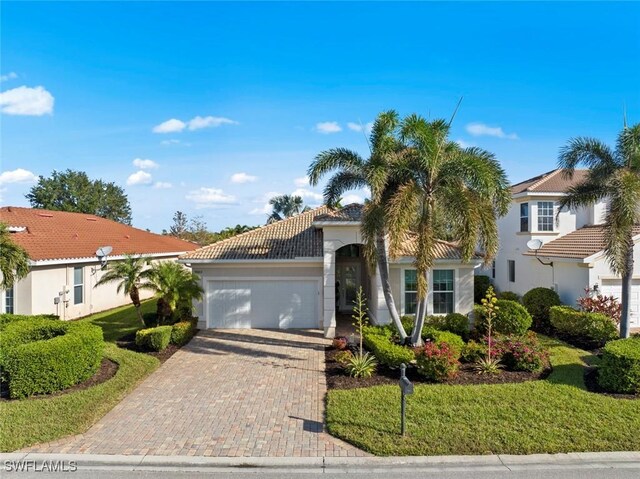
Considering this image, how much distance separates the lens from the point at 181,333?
13.9 meters

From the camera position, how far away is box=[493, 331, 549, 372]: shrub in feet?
35.0

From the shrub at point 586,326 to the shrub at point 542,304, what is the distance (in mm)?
1706

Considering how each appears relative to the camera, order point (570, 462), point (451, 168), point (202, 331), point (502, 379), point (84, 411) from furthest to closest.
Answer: point (202, 331), point (451, 168), point (502, 379), point (84, 411), point (570, 462)

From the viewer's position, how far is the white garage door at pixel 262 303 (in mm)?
16688

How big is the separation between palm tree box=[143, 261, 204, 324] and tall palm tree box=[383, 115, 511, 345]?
803 centimetres

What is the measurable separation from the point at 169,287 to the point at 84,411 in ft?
20.8

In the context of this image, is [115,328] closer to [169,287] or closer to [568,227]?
[169,287]

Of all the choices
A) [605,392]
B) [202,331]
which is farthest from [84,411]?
[605,392]

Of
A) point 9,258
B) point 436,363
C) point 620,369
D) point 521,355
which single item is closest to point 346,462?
point 436,363

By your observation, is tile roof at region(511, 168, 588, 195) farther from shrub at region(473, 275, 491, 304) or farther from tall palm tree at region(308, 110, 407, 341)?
tall palm tree at region(308, 110, 407, 341)

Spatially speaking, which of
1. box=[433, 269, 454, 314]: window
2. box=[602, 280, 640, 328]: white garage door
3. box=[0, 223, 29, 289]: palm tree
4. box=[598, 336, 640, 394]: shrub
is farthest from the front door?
box=[0, 223, 29, 289]: palm tree

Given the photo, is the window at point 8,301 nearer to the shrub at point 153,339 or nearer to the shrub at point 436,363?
the shrub at point 153,339

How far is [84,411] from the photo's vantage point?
8281 millimetres

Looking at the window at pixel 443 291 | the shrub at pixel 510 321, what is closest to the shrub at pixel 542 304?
the shrub at pixel 510 321
